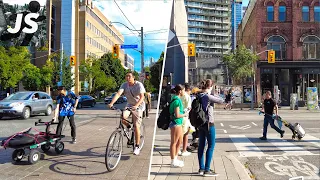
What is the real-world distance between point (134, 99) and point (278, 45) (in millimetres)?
26167

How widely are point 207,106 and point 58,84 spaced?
2.10m

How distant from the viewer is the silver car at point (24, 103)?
242cm

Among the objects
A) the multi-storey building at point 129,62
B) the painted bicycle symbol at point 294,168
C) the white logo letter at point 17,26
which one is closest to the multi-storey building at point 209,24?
the painted bicycle symbol at point 294,168

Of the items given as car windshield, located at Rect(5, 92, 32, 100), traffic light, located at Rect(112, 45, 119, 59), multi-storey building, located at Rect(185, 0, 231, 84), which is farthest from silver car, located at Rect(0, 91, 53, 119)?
multi-storey building, located at Rect(185, 0, 231, 84)

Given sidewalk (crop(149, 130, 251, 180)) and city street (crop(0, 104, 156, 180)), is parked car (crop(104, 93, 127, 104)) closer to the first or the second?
city street (crop(0, 104, 156, 180))

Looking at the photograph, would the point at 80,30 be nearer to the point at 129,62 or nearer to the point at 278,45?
the point at 129,62

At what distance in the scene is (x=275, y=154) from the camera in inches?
224

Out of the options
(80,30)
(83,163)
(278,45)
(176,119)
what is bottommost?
(83,163)

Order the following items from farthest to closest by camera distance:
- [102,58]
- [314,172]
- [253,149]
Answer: [253,149] → [314,172] → [102,58]

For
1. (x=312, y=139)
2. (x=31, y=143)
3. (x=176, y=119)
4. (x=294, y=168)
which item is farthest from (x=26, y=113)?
(x=312, y=139)

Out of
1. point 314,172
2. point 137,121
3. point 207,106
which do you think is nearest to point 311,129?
point 314,172

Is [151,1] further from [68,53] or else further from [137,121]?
[137,121]

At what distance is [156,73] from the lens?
1952 millimetres

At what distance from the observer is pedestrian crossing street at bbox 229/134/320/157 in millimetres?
5746
